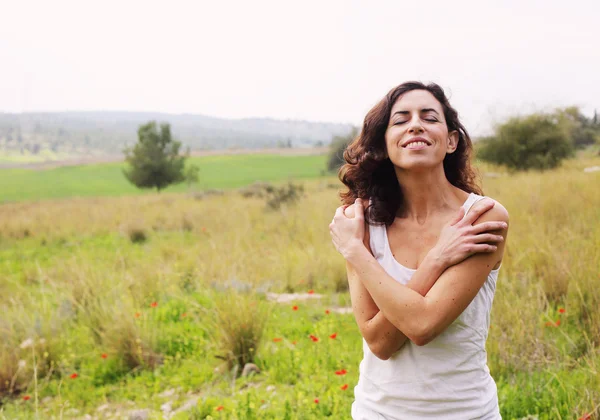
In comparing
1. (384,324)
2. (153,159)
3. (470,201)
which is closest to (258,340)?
(384,324)

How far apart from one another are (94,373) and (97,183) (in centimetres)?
5979

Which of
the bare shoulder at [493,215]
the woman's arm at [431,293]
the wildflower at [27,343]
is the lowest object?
the wildflower at [27,343]

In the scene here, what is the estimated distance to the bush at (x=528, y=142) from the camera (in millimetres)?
20156

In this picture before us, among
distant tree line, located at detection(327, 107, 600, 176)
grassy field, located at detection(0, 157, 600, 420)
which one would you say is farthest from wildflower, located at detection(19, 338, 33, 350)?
distant tree line, located at detection(327, 107, 600, 176)

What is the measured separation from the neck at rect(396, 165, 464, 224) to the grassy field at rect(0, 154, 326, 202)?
46.5 metres

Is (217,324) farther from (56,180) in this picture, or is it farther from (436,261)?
(56,180)

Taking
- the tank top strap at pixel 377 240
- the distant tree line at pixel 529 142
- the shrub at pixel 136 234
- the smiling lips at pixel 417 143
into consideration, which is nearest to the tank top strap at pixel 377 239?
the tank top strap at pixel 377 240

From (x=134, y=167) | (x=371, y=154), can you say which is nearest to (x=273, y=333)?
(x=371, y=154)

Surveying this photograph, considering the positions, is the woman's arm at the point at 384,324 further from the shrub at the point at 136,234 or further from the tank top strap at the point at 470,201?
the shrub at the point at 136,234

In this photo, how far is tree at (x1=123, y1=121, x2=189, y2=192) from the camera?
3731 centimetres

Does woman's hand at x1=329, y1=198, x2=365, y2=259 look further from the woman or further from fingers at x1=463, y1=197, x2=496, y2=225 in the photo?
fingers at x1=463, y1=197, x2=496, y2=225

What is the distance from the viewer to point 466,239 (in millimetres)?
1735

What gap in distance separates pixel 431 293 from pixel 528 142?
20551 millimetres

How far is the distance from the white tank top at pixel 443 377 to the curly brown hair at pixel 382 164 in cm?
32
